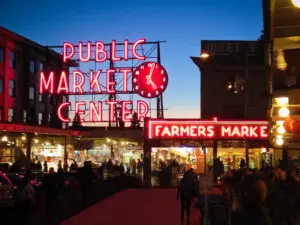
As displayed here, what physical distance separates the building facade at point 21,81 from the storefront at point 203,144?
16.6 m

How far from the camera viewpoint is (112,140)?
137 feet

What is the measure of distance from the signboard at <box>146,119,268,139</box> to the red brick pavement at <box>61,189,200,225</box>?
501 cm

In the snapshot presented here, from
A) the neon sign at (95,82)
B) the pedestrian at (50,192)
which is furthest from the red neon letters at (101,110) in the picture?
the pedestrian at (50,192)

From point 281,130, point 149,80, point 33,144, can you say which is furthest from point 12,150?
point 281,130

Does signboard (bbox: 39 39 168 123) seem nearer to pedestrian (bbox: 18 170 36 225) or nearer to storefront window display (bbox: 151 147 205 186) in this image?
storefront window display (bbox: 151 147 205 186)

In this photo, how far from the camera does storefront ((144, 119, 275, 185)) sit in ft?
105

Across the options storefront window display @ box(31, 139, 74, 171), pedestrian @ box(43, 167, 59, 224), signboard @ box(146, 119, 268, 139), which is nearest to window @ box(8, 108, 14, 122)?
storefront window display @ box(31, 139, 74, 171)

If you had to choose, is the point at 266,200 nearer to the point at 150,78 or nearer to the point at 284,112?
the point at 284,112

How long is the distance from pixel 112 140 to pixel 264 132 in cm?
1407

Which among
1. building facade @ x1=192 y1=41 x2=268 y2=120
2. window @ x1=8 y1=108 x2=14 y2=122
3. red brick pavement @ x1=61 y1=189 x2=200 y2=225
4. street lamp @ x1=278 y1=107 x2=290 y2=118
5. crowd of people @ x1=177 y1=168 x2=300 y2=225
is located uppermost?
building facade @ x1=192 y1=41 x2=268 y2=120

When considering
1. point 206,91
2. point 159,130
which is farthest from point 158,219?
point 206,91

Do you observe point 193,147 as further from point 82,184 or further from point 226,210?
point 226,210

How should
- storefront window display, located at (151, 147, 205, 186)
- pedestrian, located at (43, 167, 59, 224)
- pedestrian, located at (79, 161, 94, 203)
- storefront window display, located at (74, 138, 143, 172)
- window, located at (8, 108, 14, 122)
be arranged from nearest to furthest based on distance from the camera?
1. pedestrian, located at (43, 167, 59, 224)
2. pedestrian, located at (79, 161, 94, 203)
3. storefront window display, located at (151, 147, 205, 186)
4. storefront window display, located at (74, 138, 143, 172)
5. window, located at (8, 108, 14, 122)

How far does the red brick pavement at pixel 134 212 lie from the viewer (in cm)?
1753
